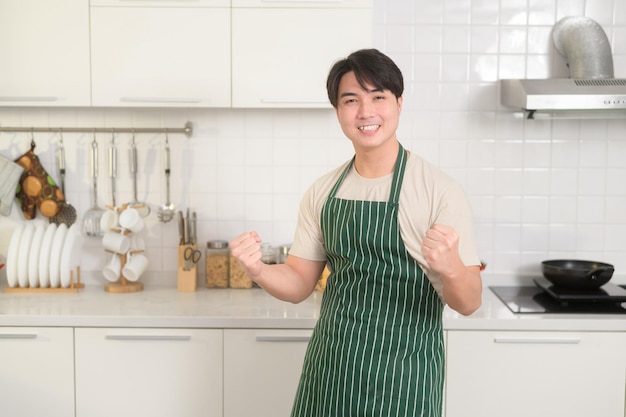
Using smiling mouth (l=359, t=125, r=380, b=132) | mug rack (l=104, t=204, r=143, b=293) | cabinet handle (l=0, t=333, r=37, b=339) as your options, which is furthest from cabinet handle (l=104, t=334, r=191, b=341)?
smiling mouth (l=359, t=125, r=380, b=132)

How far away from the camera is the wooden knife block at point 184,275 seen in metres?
3.07

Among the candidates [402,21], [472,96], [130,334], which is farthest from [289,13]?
[130,334]

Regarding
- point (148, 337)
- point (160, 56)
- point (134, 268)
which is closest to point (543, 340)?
point (148, 337)

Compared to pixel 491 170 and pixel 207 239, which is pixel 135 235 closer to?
pixel 207 239

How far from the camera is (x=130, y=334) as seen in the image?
2652 millimetres

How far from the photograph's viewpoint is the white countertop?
2607 mm

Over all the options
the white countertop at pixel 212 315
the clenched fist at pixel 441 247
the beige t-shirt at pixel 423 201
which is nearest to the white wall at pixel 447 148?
the white countertop at pixel 212 315

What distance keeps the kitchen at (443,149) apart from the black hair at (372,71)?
1304 millimetres

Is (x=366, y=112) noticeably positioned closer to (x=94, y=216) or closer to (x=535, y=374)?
(x=535, y=374)

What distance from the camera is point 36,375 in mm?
2684

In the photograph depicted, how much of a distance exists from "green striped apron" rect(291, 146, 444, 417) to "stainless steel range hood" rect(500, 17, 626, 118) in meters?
1.06

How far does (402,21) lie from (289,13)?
55 centimetres

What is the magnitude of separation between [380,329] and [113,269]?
4.93ft

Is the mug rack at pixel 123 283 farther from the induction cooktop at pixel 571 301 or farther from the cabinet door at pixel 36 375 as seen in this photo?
the induction cooktop at pixel 571 301
